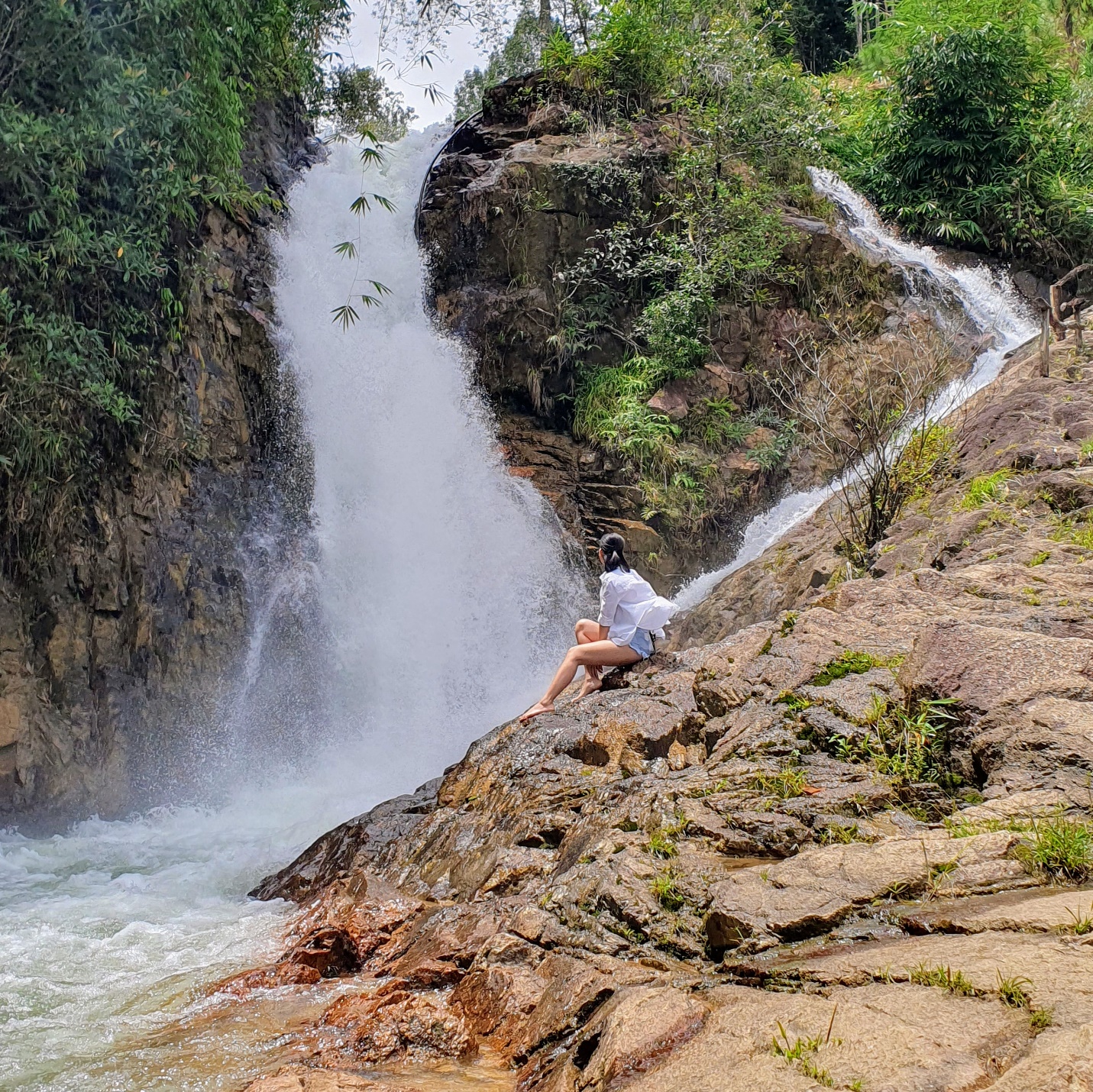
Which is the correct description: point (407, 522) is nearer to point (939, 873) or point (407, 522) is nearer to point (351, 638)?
point (351, 638)

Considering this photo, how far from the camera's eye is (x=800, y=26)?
28188 mm

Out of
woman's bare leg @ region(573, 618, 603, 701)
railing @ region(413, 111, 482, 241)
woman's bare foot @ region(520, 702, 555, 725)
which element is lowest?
woman's bare foot @ region(520, 702, 555, 725)

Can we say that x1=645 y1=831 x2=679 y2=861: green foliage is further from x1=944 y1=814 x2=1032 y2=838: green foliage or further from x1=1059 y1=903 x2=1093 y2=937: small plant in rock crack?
x1=1059 y1=903 x2=1093 y2=937: small plant in rock crack

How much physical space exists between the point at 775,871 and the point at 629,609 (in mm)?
3408

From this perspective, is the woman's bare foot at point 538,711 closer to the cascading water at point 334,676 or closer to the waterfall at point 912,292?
the cascading water at point 334,676

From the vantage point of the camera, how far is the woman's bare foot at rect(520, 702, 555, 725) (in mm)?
6051

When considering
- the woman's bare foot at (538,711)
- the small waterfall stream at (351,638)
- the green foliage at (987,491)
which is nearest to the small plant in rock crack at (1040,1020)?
the small waterfall stream at (351,638)

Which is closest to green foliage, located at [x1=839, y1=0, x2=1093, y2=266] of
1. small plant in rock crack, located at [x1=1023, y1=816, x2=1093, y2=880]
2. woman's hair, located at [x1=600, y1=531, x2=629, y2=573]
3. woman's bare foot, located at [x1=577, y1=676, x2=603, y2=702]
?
woman's hair, located at [x1=600, y1=531, x2=629, y2=573]

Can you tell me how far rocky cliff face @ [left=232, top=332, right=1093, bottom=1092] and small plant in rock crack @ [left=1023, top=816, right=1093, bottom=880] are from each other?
12 millimetres

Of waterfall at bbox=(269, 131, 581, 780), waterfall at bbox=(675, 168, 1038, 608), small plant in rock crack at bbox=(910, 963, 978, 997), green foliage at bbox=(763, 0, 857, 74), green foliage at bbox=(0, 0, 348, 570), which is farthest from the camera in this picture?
green foliage at bbox=(763, 0, 857, 74)

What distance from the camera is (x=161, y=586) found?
10117mm

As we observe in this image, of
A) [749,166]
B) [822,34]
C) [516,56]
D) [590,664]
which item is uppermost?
[822,34]

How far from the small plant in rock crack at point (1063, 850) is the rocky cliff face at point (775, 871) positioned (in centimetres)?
1

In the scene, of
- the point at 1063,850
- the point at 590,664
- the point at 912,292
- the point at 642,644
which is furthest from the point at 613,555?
the point at 912,292
